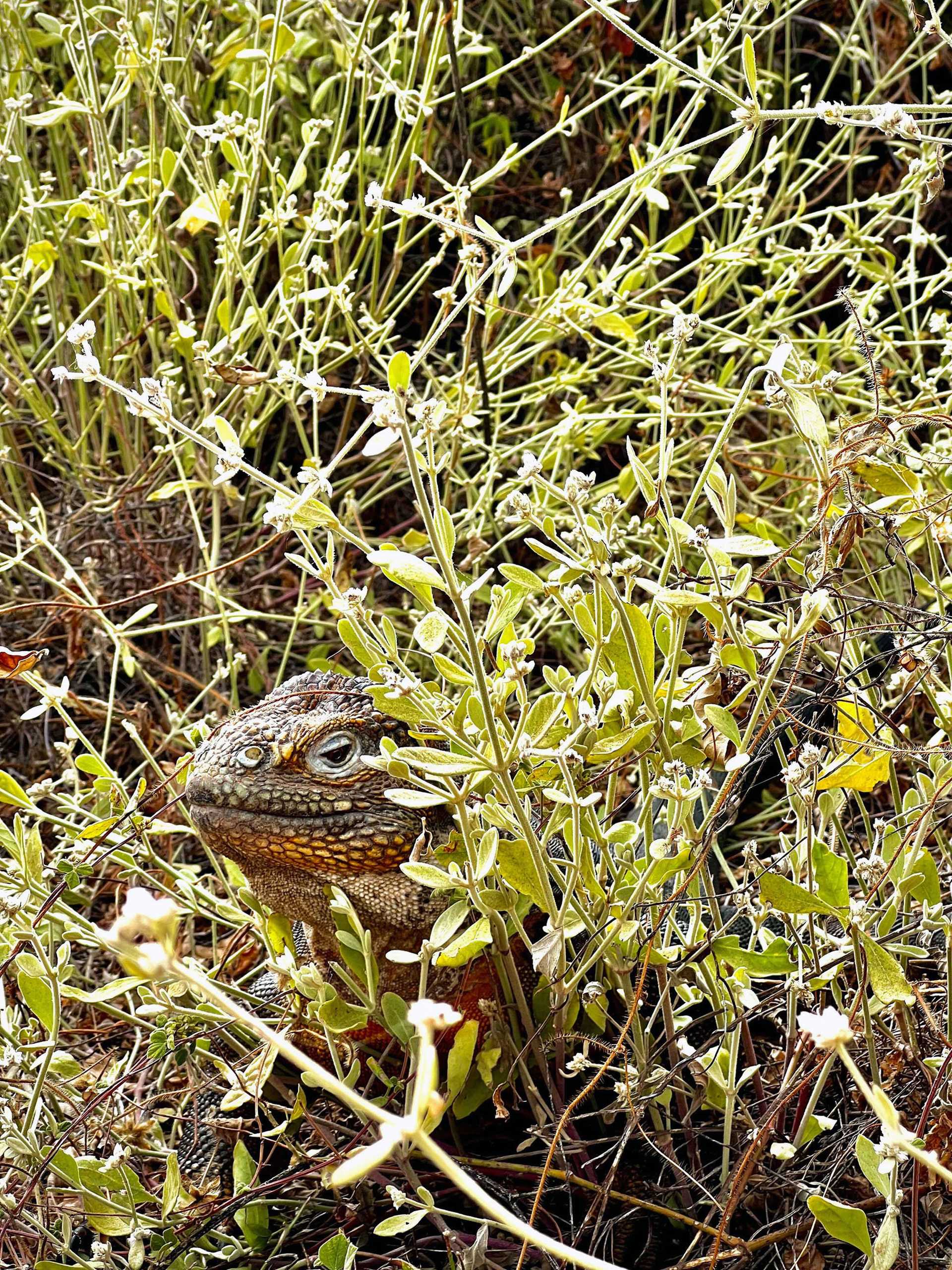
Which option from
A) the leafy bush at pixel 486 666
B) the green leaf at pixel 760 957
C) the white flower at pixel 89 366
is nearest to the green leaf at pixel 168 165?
the leafy bush at pixel 486 666

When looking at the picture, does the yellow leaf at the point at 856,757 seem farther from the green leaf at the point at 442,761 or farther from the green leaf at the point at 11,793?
the green leaf at the point at 11,793

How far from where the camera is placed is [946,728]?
4.53 ft

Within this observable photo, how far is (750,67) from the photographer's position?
4.24 feet

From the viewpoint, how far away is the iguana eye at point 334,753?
1530 mm

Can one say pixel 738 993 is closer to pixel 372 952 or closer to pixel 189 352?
pixel 372 952

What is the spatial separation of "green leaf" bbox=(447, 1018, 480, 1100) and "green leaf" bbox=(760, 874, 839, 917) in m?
0.32

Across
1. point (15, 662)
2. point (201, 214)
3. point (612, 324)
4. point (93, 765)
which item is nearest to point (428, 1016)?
point (93, 765)

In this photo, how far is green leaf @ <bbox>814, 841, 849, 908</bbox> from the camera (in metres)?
1.19

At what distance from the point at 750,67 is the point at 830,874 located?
29.1 inches

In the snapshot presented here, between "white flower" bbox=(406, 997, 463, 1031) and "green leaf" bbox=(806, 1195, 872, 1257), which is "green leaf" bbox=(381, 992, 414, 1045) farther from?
"white flower" bbox=(406, 997, 463, 1031)

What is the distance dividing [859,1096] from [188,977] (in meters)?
0.92

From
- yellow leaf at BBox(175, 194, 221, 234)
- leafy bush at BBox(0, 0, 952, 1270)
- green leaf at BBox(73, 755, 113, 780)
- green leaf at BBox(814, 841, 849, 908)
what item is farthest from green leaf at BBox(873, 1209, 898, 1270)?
yellow leaf at BBox(175, 194, 221, 234)

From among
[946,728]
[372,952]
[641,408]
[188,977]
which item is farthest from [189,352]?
[188,977]

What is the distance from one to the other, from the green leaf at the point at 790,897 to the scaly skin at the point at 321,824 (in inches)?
16.7
